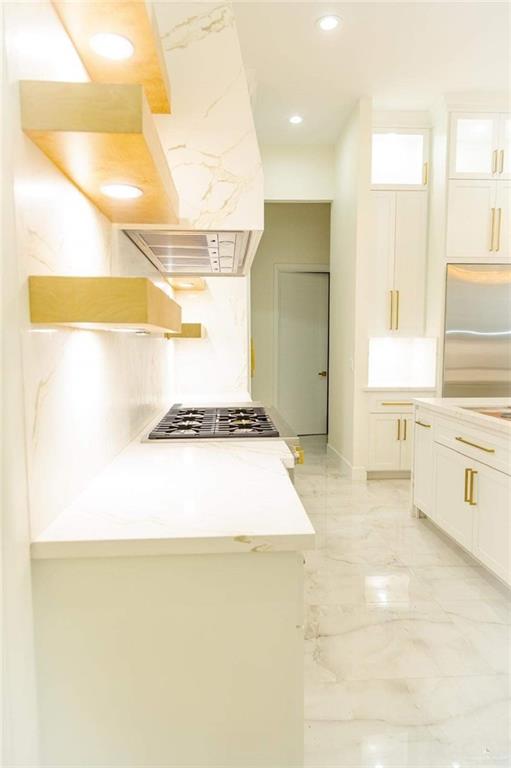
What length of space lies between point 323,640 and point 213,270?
71.6 inches

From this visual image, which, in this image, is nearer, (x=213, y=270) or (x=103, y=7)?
(x=103, y=7)

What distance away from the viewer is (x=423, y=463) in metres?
3.14

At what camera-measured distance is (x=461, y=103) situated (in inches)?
155

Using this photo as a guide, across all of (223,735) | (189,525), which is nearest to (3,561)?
(189,525)

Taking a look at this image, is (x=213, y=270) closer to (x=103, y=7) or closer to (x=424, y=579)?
(x=103, y=7)

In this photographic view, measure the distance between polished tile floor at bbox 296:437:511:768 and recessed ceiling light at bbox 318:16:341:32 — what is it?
3295 millimetres

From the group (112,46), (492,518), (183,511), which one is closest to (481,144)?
(492,518)

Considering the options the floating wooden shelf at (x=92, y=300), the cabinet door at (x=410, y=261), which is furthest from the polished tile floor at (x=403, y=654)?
the cabinet door at (x=410, y=261)

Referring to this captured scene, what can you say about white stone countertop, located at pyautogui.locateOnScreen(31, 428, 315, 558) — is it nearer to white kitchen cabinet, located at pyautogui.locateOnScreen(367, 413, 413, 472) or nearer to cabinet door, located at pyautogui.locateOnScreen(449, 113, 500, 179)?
white kitchen cabinet, located at pyautogui.locateOnScreen(367, 413, 413, 472)

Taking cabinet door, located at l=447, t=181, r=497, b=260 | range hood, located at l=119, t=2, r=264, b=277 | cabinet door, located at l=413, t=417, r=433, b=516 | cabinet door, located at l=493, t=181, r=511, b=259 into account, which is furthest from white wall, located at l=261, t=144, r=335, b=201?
range hood, located at l=119, t=2, r=264, b=277

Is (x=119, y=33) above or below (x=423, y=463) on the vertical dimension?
above

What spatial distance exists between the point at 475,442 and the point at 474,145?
299 cm

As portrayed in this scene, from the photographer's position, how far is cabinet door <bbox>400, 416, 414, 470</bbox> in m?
4.20

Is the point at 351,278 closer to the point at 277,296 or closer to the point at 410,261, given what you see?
the point at 410,261
